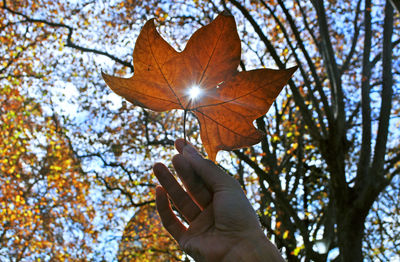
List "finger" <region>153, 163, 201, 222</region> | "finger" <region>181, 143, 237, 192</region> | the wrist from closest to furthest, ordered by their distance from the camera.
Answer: the wrist, "finger" <region>181, 143, 237, 192</region>, "finger" <region>153, 163, 201, 222</region>

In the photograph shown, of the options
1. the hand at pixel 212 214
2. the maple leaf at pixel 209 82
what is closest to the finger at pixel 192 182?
the hand at pixel 212 214

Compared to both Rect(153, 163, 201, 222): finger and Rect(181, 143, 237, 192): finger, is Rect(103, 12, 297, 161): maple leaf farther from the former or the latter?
Rect(153, 163, 201, 222): finger

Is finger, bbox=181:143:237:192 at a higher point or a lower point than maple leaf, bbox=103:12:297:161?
lower

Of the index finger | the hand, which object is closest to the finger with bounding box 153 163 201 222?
the hand

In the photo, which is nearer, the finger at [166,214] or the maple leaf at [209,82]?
the maple leaf at [209,82]

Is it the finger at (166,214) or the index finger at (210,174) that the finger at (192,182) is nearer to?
the index finger at (210,174)

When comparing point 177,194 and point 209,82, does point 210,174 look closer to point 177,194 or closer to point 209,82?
point 177,194

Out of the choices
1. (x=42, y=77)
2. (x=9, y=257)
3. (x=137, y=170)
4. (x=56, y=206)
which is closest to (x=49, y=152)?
(x=56, y=206)

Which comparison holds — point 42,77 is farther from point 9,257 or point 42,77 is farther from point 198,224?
point 198,224
